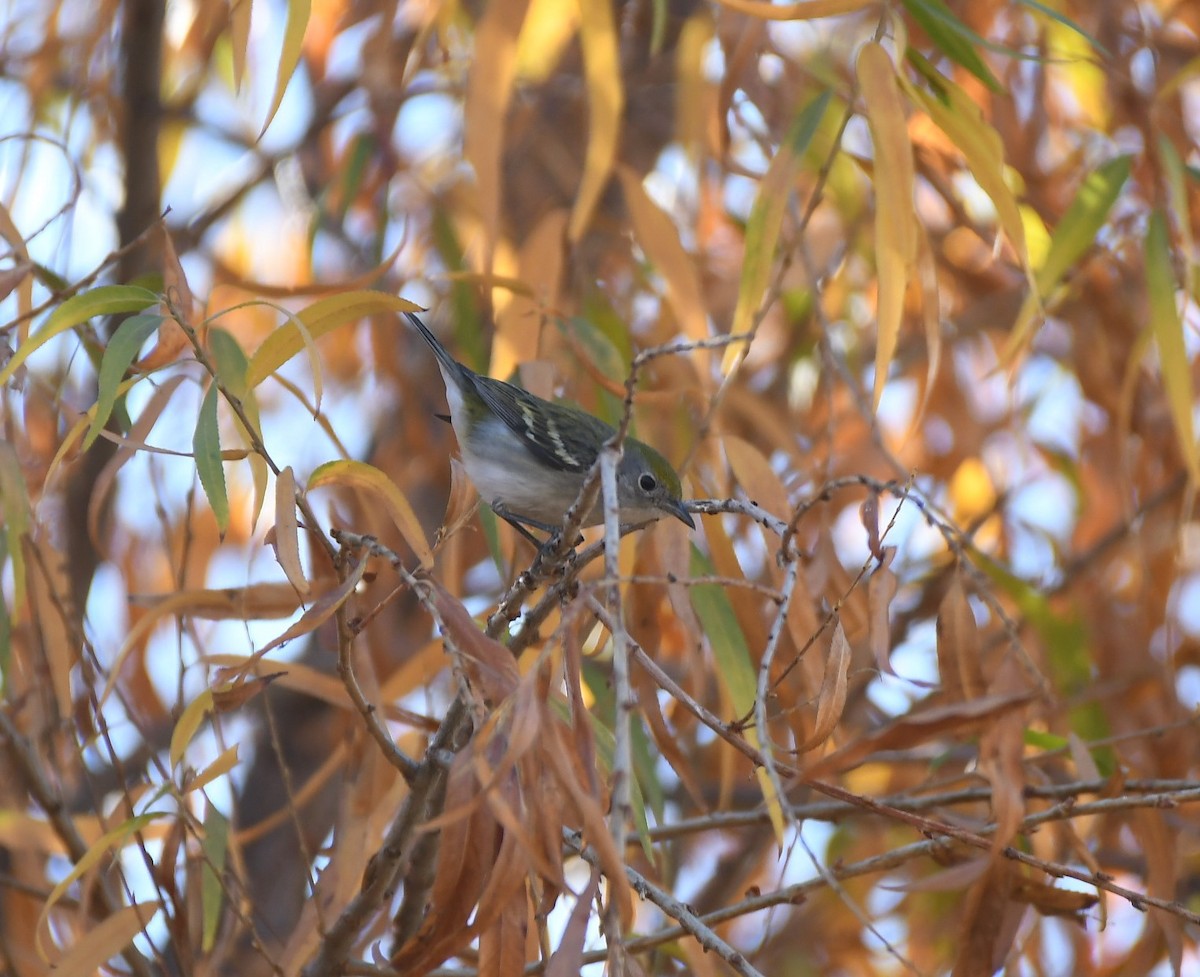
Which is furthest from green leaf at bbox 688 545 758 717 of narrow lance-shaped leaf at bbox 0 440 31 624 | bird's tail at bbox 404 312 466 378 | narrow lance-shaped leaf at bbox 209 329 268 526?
bird's tail at bbox 404 312 466 378

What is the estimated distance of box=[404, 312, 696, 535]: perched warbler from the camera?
3494 mm

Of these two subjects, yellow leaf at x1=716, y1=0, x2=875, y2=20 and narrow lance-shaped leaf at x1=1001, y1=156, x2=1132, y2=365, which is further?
narrow lance-shaped leaf at x1=1001, y1=156, x2=1132, y2=365

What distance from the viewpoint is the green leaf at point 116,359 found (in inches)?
73.1

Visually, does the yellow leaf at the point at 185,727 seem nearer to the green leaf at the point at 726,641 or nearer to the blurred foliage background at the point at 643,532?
the blurred foliage background at the point at 643,532

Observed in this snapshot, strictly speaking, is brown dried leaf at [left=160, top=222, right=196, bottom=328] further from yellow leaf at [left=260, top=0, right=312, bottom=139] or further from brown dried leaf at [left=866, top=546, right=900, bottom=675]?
brown dried leaf at [left=866, top=546, right=900, bottom=675]

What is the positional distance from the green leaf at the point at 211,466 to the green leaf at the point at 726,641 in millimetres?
848

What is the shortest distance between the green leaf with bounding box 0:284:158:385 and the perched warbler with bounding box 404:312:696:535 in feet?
4.44

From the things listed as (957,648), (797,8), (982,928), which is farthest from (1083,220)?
(982,928)

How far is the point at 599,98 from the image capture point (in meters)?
2.80

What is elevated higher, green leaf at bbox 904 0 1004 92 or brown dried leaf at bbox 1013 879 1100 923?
green leaf at bbox 904 0 1004 92

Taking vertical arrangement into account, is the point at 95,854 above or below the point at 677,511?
below

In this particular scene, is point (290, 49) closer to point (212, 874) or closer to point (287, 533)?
point (287, 533)

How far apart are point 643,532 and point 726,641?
744mm

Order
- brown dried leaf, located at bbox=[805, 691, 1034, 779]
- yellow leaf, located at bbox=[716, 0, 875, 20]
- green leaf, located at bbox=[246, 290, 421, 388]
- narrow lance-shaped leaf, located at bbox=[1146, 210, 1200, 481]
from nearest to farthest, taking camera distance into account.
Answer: brown dried leaf, located at bbox=[805, 691, 1034, 779] < green leaf, located at bbox=[246, 290, 421, 388] < yellow leaf, located at bbox=[716, 0, 875, 20] < narrow lance-shaped leaf, located at bbox=[1146, 210, 1200, 481]
